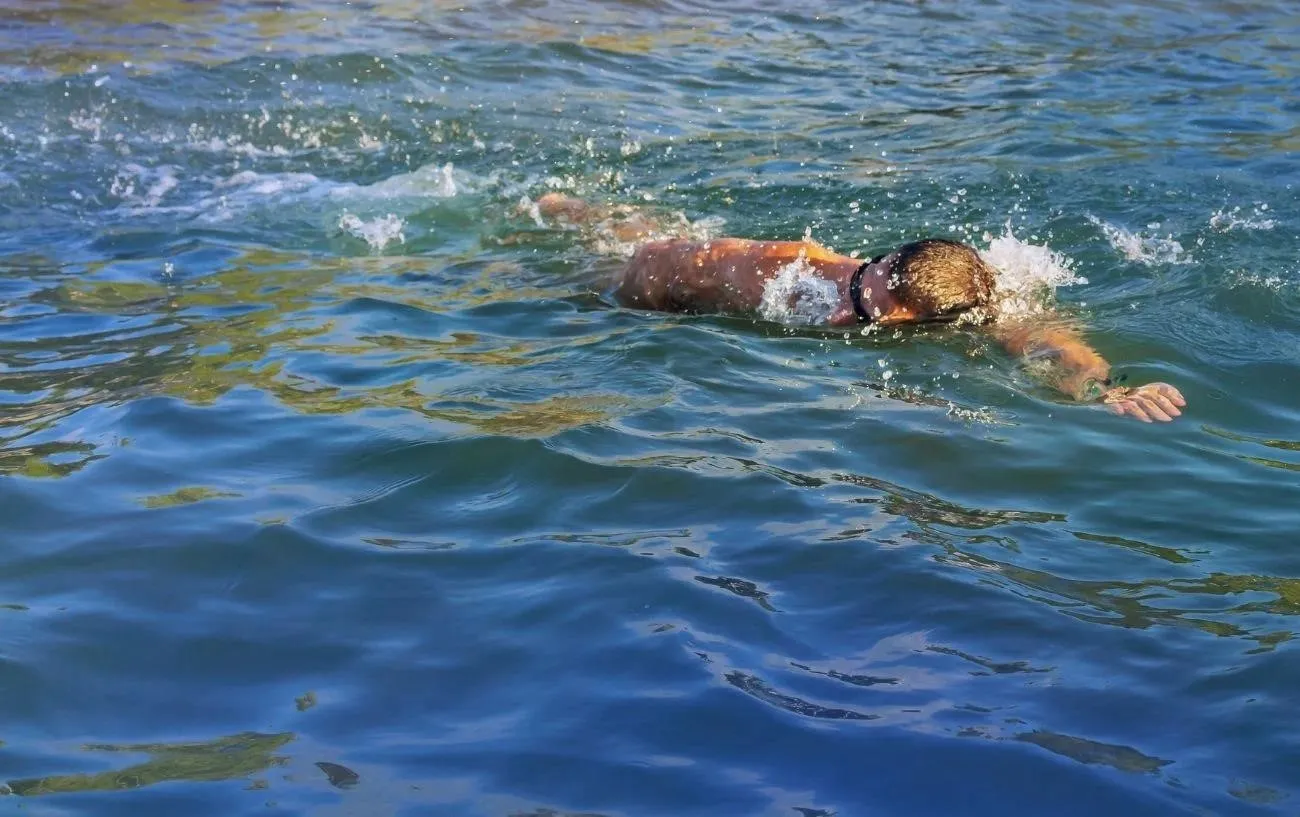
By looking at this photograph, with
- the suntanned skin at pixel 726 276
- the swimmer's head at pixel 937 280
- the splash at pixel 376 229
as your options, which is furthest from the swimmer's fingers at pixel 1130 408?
the splash at pixel 376 229

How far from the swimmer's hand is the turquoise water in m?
0.08

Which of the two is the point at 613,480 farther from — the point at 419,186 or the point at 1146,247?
the point at 419,186

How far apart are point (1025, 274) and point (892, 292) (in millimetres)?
1052

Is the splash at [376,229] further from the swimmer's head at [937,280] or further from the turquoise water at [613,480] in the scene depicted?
the swimmer's head at [937,280]

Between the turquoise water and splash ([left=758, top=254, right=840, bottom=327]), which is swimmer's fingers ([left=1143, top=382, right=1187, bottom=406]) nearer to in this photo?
the turquoise water

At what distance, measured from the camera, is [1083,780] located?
3590 mm

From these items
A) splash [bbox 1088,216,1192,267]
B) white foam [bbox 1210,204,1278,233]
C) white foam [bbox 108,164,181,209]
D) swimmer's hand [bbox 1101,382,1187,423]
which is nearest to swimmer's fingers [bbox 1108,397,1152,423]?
swimmer's hand [bbox 1101,382,1187,423]

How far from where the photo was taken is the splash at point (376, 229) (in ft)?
29.1

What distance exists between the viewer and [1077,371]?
6.43 metres

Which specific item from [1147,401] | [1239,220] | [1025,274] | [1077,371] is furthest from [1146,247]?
[1147,401]

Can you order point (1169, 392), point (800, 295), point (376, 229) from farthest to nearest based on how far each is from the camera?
point (376, 229) → point (800, 295) → point (1169, 392)

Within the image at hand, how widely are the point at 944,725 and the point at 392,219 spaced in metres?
6.12

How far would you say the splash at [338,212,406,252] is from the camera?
29.1 feet

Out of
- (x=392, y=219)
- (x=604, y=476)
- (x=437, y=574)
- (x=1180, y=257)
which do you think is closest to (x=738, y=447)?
(x=604, y=476)
